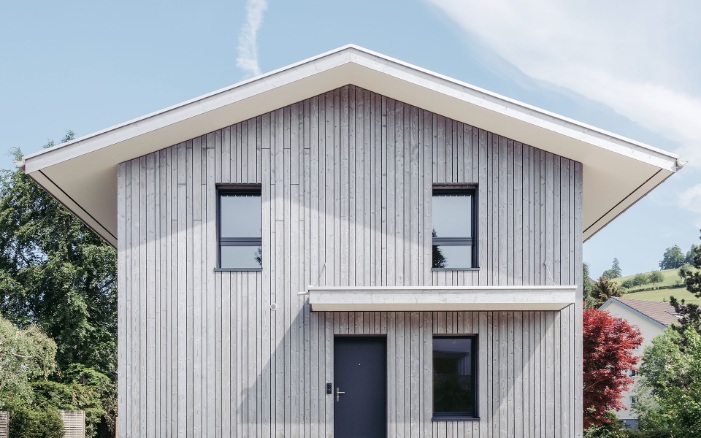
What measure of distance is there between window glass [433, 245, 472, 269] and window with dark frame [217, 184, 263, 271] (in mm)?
2818

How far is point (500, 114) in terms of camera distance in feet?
37.6

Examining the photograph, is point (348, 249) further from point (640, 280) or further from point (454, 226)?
point (640, 280)

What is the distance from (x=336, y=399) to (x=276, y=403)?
948mm

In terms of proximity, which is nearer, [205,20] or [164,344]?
[164,344]

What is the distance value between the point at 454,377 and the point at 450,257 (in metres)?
1.91

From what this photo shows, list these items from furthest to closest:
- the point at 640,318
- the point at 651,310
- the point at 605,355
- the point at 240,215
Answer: the point at 651,310 → the point at 640,318 → the point at 605,355 → the point at 240,215

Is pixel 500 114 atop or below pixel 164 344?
atop

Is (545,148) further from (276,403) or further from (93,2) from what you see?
(93,2)

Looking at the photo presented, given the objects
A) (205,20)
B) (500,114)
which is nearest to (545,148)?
(500,114)

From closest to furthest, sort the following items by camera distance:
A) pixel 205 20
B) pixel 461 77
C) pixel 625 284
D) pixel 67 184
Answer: pixel 461 77
pixel 67 184
pixel 205 20
pixel 625 284

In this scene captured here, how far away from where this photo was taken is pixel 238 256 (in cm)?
1191

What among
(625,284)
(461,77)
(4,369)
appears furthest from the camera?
(625,284)

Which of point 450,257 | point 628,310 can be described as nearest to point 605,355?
point 450,257

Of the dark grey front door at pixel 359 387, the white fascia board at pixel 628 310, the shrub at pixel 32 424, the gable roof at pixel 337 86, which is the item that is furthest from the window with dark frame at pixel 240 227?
the white fascia board at pixel 628 310
